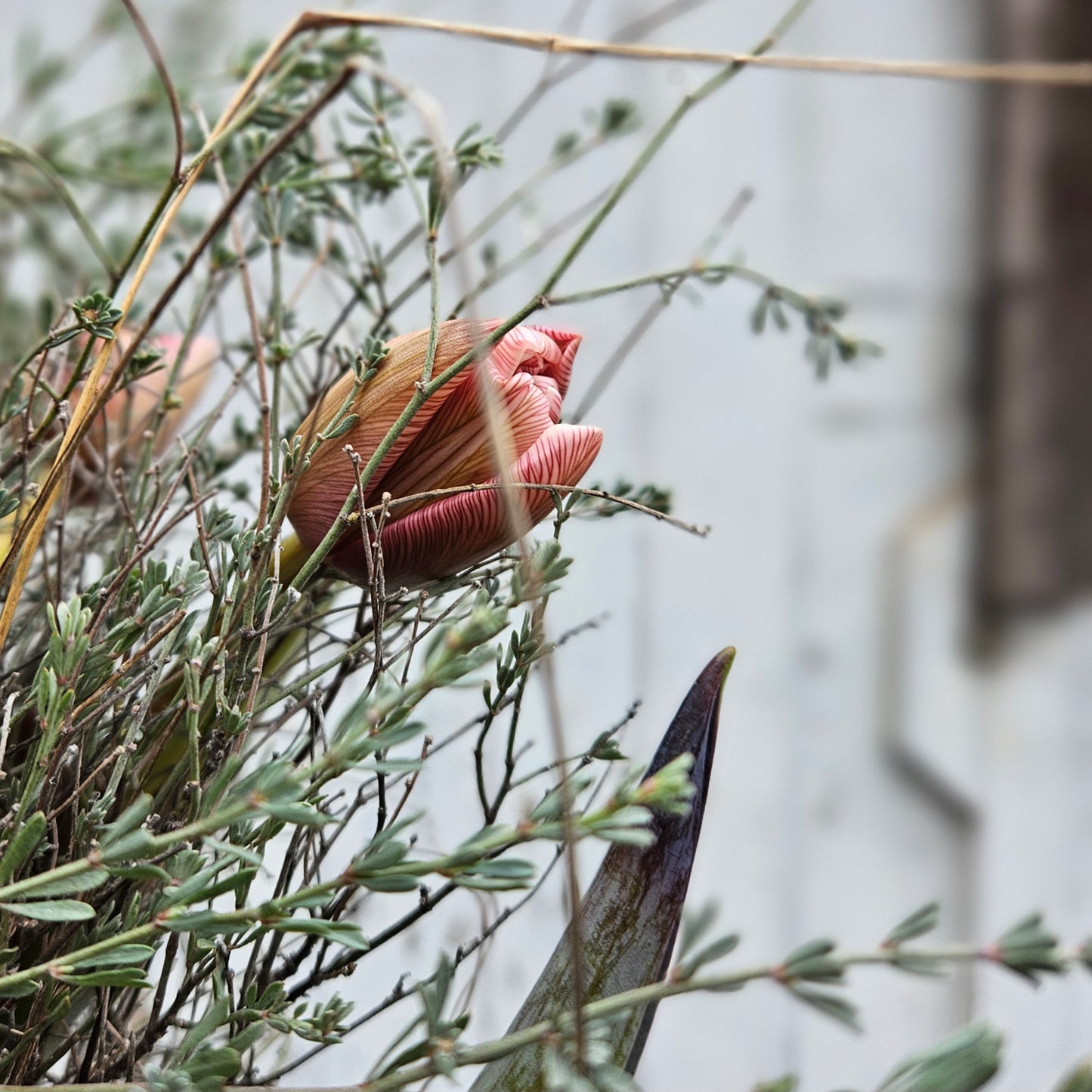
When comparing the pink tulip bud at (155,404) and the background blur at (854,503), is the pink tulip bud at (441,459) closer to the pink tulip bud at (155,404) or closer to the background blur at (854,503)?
the pink tulip bud at (155,404)

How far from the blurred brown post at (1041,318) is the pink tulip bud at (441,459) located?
32.1 inches

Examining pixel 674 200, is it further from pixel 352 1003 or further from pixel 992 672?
pixel 352 1003

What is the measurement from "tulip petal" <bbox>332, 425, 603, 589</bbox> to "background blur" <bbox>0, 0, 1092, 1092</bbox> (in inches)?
26.0

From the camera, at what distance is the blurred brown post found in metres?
0.88

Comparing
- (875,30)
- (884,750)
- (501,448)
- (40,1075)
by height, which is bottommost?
(884,750)

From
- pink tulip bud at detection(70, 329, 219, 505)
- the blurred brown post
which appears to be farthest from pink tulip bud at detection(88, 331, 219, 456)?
the blurred brown post

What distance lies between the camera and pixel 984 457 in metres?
0.99

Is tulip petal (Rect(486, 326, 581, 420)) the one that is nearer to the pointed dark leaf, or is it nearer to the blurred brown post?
the pointed dark leaf

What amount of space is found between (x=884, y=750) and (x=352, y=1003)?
89cm

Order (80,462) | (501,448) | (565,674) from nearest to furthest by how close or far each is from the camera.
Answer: (501,448), (80,462), (565,674)

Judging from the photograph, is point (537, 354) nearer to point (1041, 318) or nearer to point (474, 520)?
point (474, 520)

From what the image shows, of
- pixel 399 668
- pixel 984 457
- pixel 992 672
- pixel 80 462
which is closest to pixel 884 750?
pixel 992 672

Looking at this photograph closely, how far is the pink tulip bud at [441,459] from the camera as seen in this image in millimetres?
188

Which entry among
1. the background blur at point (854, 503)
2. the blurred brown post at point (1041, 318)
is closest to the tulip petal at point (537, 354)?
the background blur at point (854, 503)
